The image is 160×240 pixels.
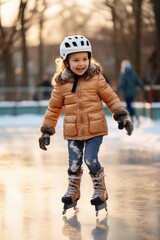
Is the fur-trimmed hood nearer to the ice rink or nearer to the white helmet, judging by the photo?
the white helmet

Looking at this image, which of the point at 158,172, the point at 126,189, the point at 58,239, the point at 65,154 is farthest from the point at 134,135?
the point at 58,239

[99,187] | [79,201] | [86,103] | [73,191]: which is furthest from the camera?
[79,201]

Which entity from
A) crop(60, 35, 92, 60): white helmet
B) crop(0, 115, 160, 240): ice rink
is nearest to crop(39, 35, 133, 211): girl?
crop(60, 35, 92, 60): white helmet

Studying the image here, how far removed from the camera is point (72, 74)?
8.00 meters

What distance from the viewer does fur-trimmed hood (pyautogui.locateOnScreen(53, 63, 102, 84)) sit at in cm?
795

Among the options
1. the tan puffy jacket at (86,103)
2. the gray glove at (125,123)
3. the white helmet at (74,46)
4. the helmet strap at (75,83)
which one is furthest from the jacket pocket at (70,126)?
the white helmet at (74,46)

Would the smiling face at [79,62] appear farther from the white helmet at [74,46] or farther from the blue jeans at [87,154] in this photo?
the blue jeans at [87,154]

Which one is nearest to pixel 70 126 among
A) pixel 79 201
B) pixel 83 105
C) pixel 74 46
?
pixel 83 105

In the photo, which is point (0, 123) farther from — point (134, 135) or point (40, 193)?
point (40, 193)

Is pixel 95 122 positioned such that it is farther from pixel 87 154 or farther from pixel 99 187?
pixel 99 187

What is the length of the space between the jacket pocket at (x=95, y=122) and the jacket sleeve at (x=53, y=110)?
326mm

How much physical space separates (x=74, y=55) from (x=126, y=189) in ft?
7.02

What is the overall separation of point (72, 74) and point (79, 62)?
118mm

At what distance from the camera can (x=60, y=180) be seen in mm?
10719
